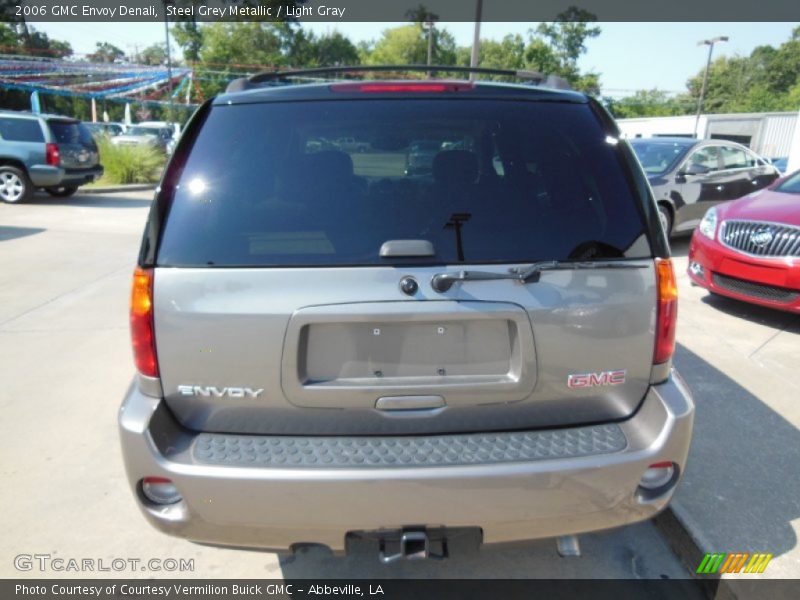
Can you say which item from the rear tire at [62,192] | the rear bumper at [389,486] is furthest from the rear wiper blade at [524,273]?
the rear tire at [62,192]

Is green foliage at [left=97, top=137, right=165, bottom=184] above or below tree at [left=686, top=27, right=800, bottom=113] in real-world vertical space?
below

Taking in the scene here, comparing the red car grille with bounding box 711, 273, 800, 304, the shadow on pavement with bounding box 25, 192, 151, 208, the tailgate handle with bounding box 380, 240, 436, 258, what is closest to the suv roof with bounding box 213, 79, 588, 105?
the tailgate handle with bounding box 380, 240, 436, 258

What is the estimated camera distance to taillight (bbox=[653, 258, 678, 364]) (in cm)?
198

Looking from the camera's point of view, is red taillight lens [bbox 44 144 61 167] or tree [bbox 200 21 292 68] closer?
red taillight lens [bbox 44 144 61 167]

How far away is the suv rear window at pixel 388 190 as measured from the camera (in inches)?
74.9

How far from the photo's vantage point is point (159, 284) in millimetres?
1869

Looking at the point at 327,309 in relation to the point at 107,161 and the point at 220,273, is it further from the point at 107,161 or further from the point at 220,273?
the point at 107,161

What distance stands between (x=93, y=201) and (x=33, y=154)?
1.73m

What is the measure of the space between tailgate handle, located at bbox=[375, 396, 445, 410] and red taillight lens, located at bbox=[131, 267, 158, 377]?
761 millimetres

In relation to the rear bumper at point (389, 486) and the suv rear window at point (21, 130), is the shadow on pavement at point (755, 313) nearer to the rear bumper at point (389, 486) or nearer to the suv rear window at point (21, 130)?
the rear bumper at point (389, 486)

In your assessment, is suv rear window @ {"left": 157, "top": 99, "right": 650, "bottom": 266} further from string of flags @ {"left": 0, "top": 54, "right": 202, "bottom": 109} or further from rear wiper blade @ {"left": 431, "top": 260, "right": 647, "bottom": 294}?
string of flags @ {"left": 0, "top": 54, "right": 202, "bottom": 109}

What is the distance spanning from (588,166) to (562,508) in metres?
1.17

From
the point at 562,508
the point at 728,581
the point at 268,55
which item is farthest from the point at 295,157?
the point at 268,55

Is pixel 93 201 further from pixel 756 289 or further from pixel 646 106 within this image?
pixel 646 106
